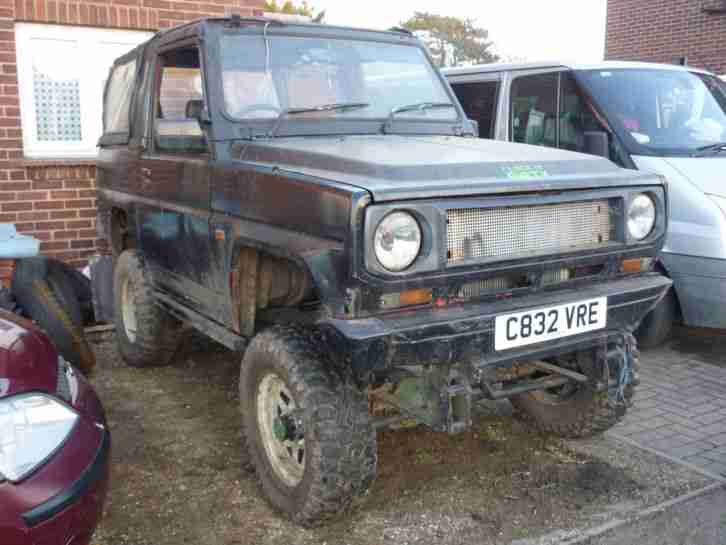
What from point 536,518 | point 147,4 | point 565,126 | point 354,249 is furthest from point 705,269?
point 147,4

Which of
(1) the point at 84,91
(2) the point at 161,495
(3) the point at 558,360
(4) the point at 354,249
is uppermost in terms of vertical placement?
(1) the point at 84,91

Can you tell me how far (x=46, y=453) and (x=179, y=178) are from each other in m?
2.00

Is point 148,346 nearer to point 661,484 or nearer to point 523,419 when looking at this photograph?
point 523,419

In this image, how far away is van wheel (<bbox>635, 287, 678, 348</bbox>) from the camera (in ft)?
17.4

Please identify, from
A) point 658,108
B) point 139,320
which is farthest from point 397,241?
point 658,108

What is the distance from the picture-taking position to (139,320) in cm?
498

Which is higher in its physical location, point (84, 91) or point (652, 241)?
point (84, 91)

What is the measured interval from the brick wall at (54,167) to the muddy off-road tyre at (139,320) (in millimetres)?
1447

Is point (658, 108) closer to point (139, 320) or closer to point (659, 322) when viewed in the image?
point (659, 322)

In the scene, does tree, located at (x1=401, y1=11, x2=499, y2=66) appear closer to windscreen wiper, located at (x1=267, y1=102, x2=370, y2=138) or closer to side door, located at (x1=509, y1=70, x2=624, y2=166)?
side door, located at (x1=509, y1=70, x2=624, y2=166)

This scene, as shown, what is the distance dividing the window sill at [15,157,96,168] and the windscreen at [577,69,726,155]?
420 centimetres

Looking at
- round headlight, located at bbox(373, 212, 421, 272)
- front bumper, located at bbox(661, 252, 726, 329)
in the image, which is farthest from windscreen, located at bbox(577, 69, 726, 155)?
round headlight, located at bbox(373, 212, 421, 272)

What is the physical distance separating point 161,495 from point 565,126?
4022mm

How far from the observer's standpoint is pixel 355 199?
2658 mm
